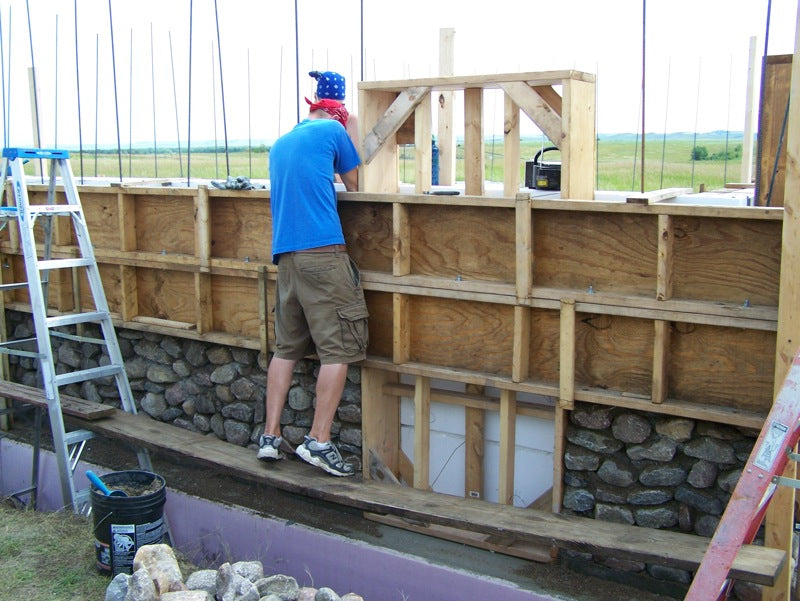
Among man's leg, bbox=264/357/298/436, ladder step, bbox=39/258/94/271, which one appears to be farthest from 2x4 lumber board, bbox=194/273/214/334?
man's leg, bbox=264/357/298/436

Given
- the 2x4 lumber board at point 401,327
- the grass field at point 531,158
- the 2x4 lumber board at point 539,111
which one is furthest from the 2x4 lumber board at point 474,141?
the grass field at point 531,158

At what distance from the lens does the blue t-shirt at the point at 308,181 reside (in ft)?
16.3

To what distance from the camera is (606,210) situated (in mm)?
4367

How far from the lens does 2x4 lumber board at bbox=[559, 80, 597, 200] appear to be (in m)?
4.46

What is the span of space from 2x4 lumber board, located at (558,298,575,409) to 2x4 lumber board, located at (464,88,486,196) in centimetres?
100

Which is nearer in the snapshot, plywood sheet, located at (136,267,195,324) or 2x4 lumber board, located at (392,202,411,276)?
2x4 lumber board, located at (392,202,411,276)

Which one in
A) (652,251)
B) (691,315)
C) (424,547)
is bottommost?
(424,547)

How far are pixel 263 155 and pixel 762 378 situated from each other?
2535 cm

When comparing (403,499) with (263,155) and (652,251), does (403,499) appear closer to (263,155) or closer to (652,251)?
(652,251)

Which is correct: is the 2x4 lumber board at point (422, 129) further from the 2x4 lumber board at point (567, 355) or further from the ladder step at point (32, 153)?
the ladder step at point (32, 153)

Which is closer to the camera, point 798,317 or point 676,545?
point 798,317

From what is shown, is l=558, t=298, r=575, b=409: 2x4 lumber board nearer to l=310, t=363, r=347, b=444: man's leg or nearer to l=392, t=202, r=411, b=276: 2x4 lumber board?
l=392, t=202, r=411, b=276: 2x4 lumber board

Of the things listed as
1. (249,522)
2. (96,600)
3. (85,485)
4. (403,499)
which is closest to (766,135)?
(403,499)

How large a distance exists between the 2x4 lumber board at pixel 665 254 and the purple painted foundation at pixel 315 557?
166cm
